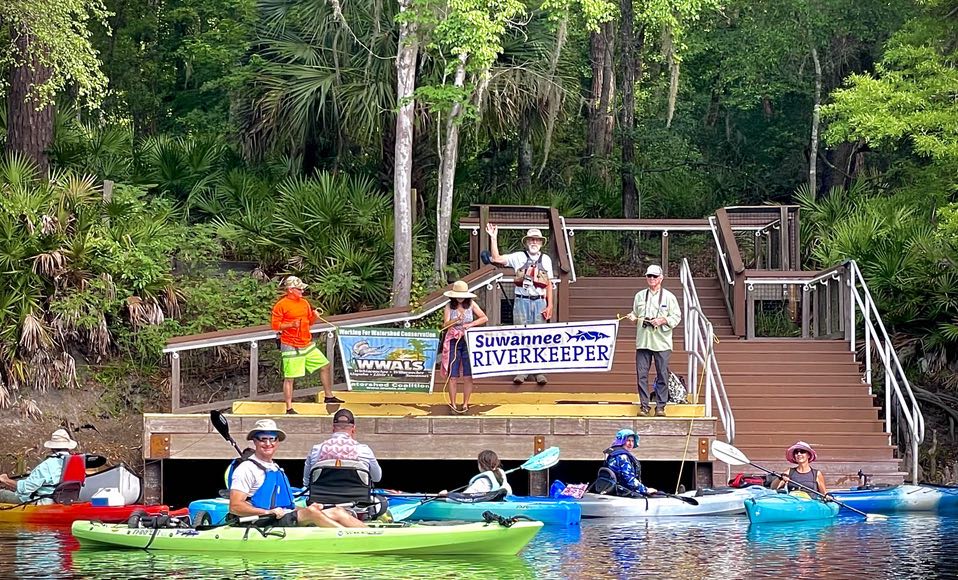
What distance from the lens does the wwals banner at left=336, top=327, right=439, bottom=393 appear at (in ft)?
65.0

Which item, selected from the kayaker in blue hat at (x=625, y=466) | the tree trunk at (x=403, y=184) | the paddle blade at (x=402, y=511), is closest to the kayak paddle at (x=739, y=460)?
the kayaker in blue hat at (x=625, y=466)

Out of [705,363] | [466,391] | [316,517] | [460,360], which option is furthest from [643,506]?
[316,517]

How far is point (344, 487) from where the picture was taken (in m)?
14.9

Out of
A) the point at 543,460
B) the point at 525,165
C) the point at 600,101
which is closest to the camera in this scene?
the point at 543,460

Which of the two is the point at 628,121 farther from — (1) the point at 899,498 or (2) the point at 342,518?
(2) the point at 342,518

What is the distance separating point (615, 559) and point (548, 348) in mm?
5743

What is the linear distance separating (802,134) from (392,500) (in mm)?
20599

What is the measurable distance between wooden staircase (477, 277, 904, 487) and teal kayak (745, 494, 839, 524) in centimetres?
140

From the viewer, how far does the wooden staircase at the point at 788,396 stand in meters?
19.6

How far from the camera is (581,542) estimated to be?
1586cm

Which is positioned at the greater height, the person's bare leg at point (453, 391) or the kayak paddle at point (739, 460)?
the person's bare leg at point (453, 391)

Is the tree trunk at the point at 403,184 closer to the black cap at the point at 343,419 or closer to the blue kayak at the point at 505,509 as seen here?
the blue kayak at the point at 505,509

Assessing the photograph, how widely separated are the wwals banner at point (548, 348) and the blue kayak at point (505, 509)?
2648mm

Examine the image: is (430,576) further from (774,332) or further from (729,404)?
(774,332)
